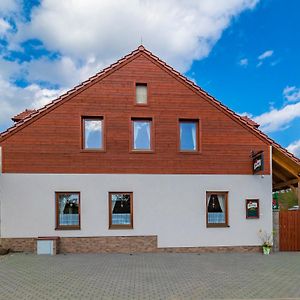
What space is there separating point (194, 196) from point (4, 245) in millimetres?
7447

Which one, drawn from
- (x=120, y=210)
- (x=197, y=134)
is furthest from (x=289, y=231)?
(x=120, y=210)

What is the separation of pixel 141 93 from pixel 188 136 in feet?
8.52

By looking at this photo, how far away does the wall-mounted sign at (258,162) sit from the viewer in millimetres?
12281

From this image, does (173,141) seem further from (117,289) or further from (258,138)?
(117,289)

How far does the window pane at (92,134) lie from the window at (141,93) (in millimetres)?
1814

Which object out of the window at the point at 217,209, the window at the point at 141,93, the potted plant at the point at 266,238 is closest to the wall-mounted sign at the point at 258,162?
the window at the point at 217,209

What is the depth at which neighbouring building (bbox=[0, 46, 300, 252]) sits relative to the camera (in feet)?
40.8

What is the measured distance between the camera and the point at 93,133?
13023 millimetres

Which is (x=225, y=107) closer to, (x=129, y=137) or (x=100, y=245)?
(x=129, y=137)

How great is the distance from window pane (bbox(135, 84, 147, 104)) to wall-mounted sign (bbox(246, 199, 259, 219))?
5.84 meters

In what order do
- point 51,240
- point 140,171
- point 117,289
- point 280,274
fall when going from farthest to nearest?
point 140,171 → point 51,240 → point 280,274 → point 117,289

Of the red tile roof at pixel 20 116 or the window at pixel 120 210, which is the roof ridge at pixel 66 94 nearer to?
the red tile roof at pixel 20 116

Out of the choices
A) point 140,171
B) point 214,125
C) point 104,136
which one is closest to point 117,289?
point 140,171

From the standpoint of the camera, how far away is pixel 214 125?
43.8ft
